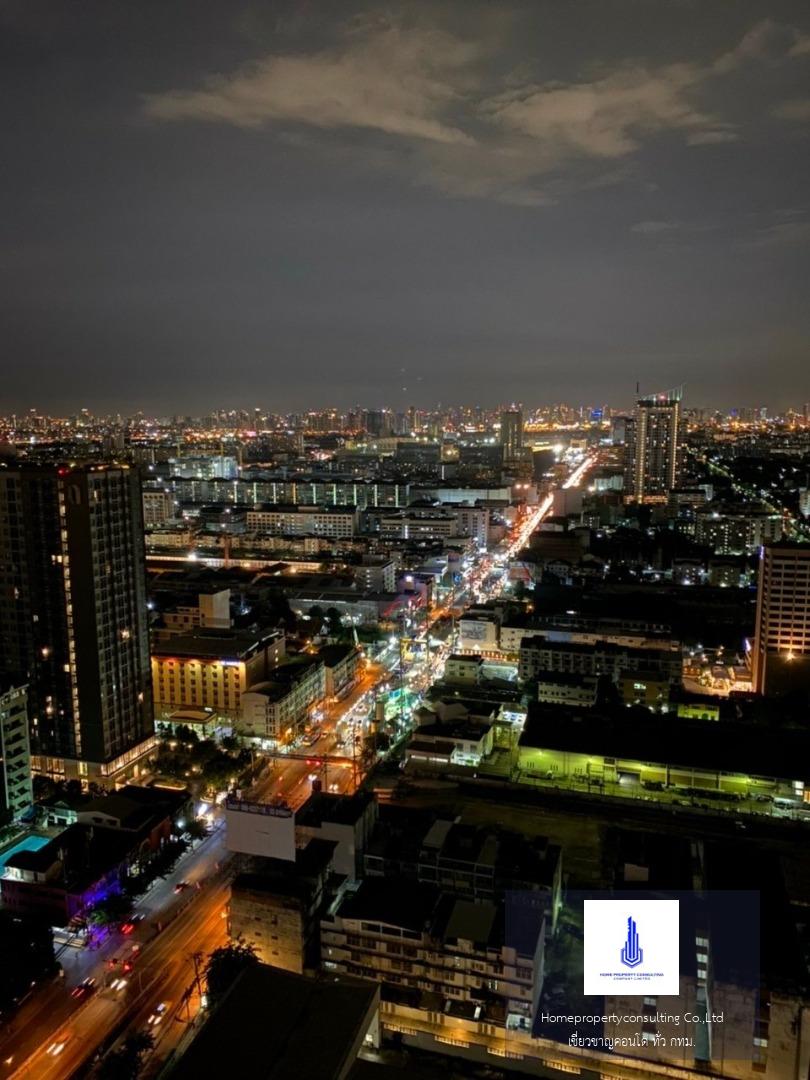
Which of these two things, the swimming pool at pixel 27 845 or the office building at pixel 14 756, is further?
the office building at pixel 14 756

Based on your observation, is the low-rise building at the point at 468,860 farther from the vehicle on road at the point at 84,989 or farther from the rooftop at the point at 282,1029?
the vehicle on road at the point at 84,989

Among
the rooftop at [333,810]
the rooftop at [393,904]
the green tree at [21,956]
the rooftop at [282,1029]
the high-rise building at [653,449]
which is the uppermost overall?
the high-rise building at [653,449]

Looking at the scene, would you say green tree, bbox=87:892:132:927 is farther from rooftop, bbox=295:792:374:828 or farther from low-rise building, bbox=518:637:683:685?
low-rise building, bbox=518:637:683:685

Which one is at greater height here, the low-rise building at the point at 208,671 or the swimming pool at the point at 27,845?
the low-rise building at the point at 208,671

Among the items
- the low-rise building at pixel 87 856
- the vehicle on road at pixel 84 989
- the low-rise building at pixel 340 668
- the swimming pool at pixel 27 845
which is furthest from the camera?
the low-rise building at pixel 340 668

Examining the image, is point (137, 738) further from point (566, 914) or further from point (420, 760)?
point (566, 914)

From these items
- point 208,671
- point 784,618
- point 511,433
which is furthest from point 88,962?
point 511,433

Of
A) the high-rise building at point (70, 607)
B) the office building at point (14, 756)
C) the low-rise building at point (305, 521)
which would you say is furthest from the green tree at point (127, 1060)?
the low-rise building at point (305, 521)
